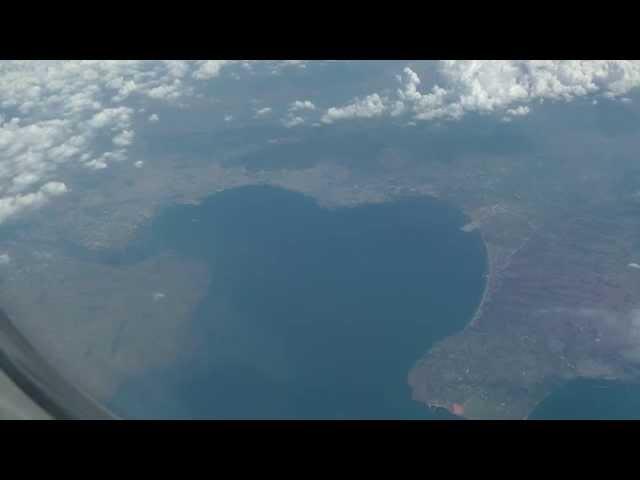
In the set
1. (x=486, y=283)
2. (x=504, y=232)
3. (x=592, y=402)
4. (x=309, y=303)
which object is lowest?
(x=504, y=232)

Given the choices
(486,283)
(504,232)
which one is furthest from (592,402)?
(504,232)

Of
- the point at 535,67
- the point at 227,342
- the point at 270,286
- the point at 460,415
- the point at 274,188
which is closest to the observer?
the point at 460,415

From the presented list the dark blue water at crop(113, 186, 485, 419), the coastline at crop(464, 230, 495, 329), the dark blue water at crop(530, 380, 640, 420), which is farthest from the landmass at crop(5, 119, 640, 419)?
the dark blue water at crop(113, 186, 485, 419)

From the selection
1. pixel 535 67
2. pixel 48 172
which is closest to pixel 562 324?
pixel 48 172

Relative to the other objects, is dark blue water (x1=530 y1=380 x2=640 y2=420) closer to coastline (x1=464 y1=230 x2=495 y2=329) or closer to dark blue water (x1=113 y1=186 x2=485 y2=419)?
coastline (x1=464 y1=230 x2=495 y2=329)

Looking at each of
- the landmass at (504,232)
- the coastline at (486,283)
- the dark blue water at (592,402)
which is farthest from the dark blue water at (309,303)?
the dark blue water at (592,402)

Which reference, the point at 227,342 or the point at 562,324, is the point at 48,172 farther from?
the point at 562,324

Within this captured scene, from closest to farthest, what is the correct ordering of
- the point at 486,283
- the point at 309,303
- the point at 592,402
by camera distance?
the point at 592,402, the point at 309,303, the point at 486,283

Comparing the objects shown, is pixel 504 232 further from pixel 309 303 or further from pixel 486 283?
pixel 309 303
